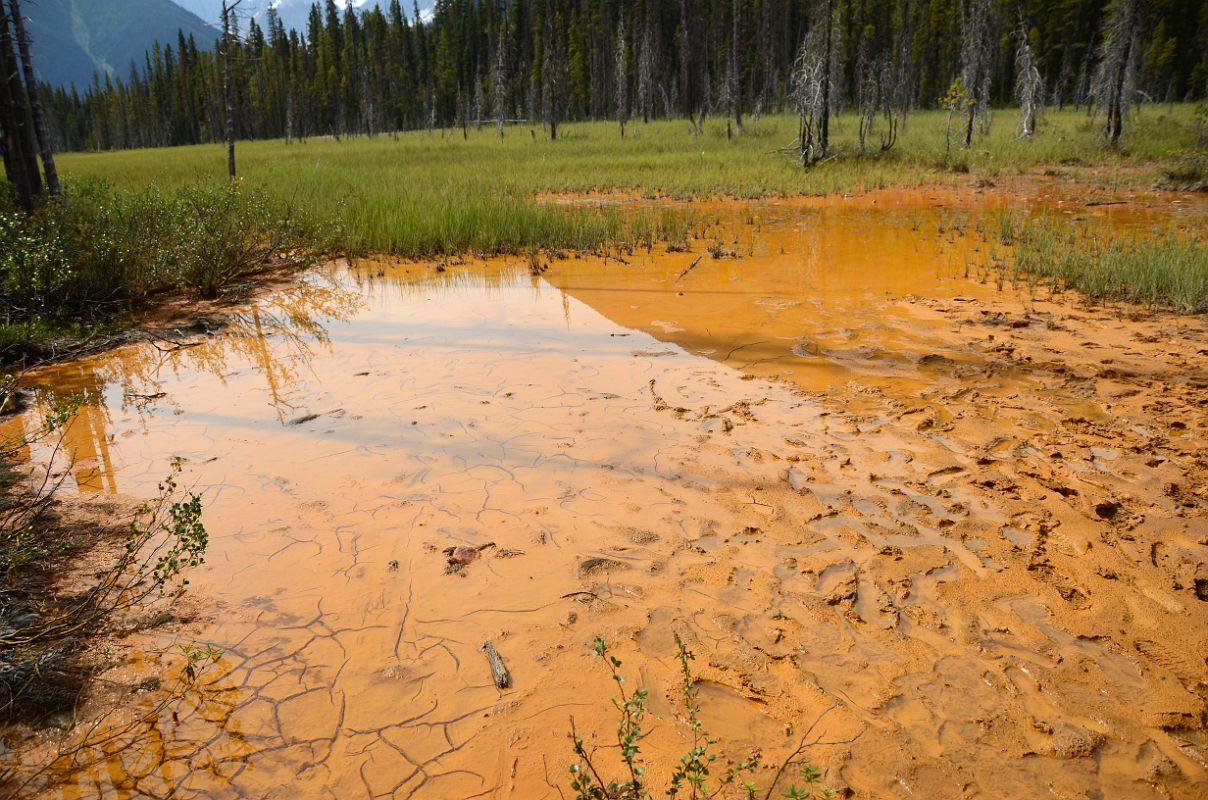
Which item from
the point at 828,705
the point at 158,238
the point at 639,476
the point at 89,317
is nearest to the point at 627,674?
the point at 828,705

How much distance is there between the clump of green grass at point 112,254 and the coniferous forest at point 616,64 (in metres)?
24.4

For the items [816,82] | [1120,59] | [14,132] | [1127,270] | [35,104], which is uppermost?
[1120,59]

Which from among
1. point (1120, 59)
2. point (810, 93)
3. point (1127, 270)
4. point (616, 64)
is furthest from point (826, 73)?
point (616, 64)

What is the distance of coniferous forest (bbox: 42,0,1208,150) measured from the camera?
39.5 metres

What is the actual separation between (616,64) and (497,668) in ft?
150

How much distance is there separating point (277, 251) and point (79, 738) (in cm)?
883

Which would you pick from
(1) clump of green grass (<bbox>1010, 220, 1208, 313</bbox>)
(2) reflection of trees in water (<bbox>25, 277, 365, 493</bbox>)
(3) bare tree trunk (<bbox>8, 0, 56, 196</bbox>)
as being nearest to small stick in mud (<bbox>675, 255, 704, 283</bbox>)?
(1) clump of green grass (<bbox>1010, 220, 1208, 313</bbox>)

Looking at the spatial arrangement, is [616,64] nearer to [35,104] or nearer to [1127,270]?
[35,104]

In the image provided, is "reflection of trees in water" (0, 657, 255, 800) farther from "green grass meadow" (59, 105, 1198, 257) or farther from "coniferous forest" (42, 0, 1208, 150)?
"coniferous forest" (42, 0, 1208, 150)

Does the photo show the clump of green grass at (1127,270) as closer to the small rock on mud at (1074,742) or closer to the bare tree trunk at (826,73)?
the small rock on mud at (1074,742)

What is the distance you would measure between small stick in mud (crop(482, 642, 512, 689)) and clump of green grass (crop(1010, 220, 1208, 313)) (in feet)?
24.0

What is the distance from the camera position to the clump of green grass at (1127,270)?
672 centimetres

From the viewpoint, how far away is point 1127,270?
7.17m

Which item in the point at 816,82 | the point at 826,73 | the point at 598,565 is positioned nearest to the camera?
the point at 598,565
